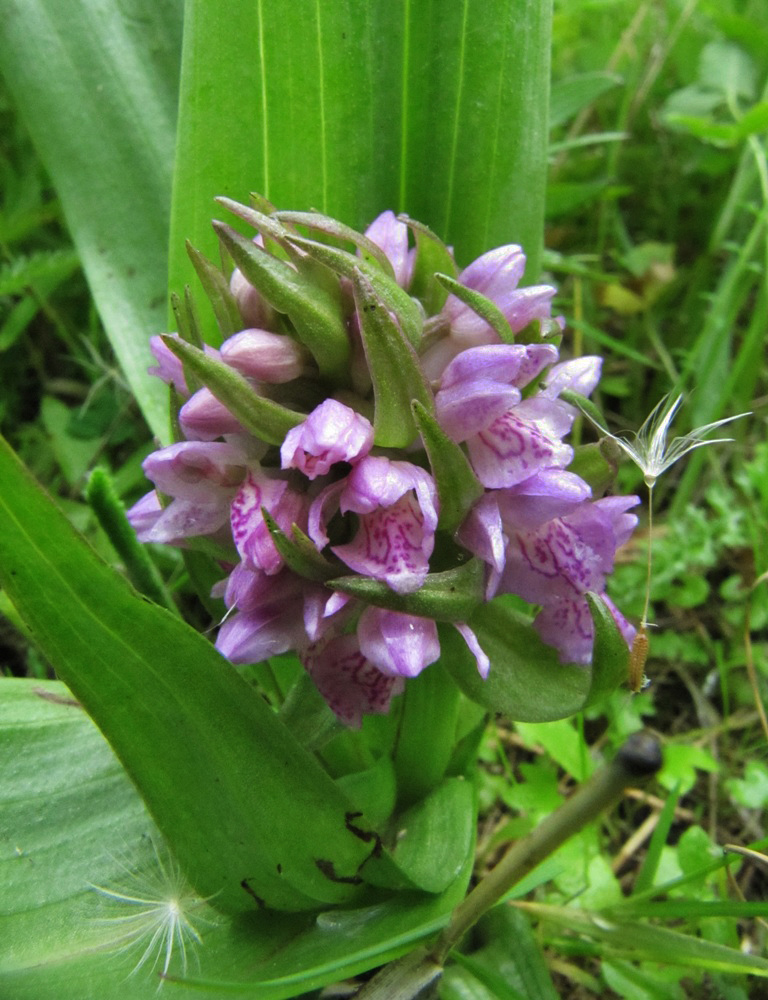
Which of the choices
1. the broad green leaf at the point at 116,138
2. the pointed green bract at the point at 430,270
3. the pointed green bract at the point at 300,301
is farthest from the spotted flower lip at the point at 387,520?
the broad green leaf at the point at 116,138

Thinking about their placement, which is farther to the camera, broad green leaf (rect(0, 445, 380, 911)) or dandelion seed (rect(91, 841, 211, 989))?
dandelion seed (rect(91, 841, 211, 989))

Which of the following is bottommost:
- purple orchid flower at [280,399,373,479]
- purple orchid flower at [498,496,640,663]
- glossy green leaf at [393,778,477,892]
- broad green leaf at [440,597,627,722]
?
glossy green leaf at [393,778,477,892]

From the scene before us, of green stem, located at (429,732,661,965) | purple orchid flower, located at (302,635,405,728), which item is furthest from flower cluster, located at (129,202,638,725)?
green stem, located at (429,732,661,965)

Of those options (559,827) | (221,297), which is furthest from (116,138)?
(559,827)

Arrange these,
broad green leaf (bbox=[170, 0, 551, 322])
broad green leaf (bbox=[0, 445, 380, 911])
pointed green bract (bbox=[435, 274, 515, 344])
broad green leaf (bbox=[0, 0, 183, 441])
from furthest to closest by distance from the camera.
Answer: broad green leaf (bbox=[0, 0, 183, 441])
broad green leaf (bbox=[170, 0, 551, 322])
pointed green bract (bbox=[435, 274, 515, 344])
broad green leaf (bbox=[0, 445, 380, 911])

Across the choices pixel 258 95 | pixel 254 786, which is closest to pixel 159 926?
pixel 254 786

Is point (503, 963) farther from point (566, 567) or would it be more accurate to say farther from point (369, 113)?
point (369, 113)

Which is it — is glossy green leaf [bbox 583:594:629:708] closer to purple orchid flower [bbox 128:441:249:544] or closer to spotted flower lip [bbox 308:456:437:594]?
spotted flower lip [bbox 308:456:437:594]
